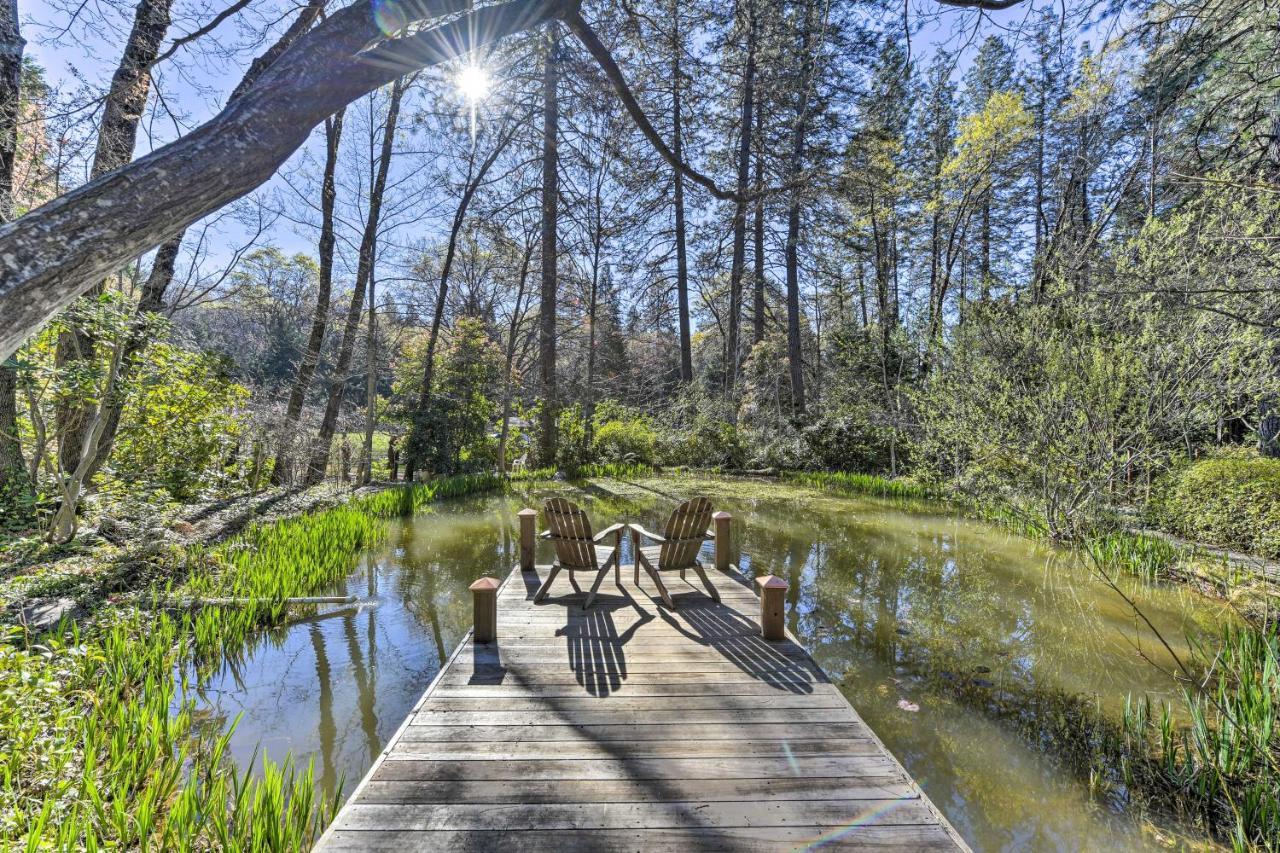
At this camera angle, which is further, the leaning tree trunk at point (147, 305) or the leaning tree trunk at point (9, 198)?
the leaning tree trunk at point (147, 305)


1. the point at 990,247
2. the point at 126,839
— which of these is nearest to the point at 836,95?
the point at 990,247

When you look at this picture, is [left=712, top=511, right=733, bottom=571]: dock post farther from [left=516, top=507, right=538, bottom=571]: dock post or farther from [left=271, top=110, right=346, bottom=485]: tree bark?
[left=271, top=110, right=346, bottom=485]: tree bark

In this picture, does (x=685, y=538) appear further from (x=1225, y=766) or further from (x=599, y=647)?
(x=1225, y=766)

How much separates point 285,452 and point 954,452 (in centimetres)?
1052

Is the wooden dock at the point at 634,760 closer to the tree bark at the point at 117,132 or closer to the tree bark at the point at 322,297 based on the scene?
the tree bark at the point at 117,132

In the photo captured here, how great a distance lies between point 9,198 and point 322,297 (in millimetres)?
5803

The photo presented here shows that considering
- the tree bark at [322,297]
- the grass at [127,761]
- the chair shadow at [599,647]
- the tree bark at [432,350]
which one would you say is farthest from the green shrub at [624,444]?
the grass at [127,761]

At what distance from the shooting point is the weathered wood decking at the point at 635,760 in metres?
1.74

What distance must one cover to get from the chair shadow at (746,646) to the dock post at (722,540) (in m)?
0.83

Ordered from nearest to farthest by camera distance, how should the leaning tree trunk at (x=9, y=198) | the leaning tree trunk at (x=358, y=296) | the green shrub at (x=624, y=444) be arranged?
the leaning tree trunk at (x=9, y=198) → the leaning tree trunk at (x=358, y=296) → the green shrub at (x=624, y=444)

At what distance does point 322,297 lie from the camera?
9.65 metres

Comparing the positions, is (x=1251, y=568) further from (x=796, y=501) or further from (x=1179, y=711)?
(x=796, y=501)

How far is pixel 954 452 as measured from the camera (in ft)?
25.5

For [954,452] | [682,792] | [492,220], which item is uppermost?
[492,220]
